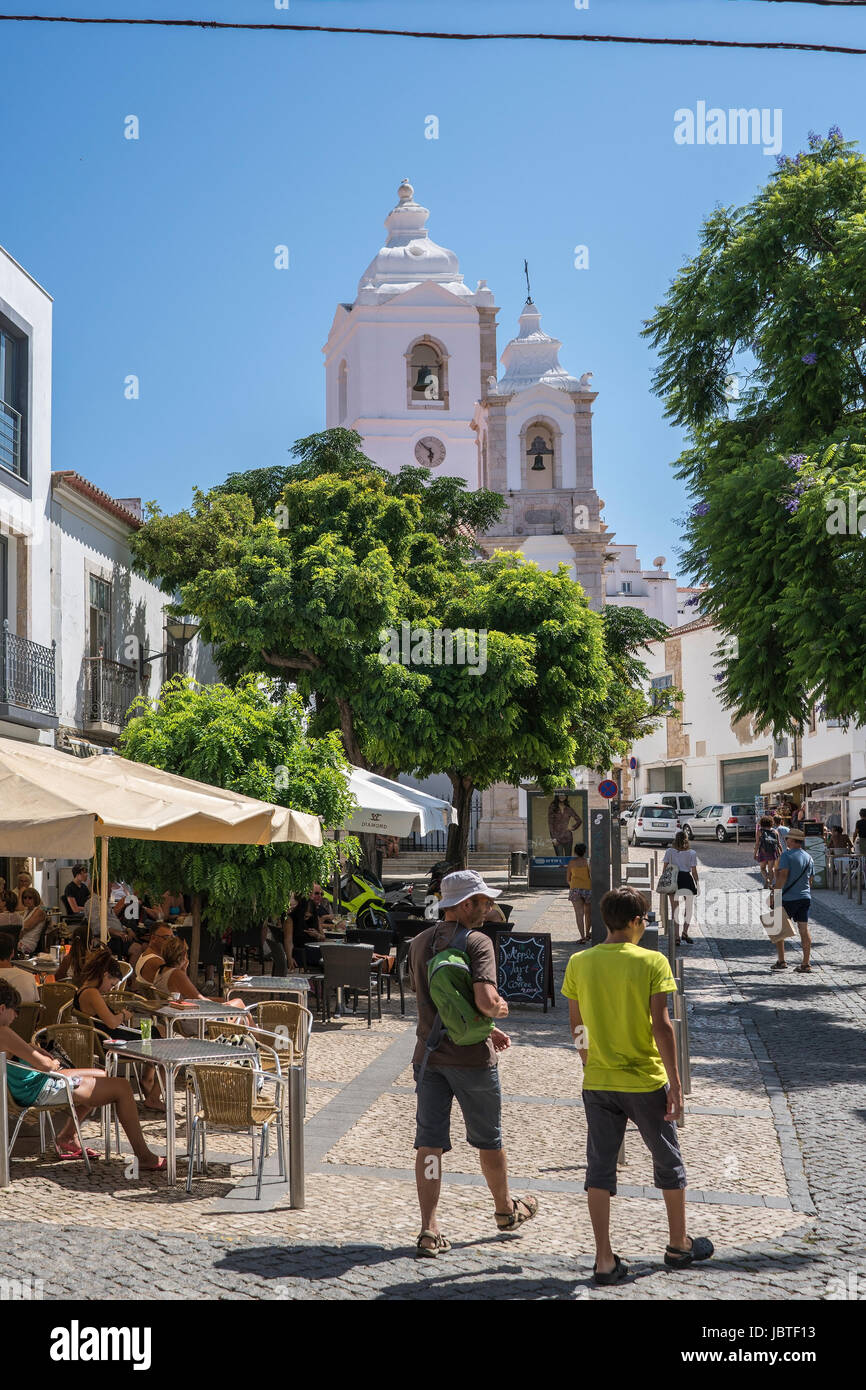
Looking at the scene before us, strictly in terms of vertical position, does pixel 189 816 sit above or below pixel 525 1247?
above

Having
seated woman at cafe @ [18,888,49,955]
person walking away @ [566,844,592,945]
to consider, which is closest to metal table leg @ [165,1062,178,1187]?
seated woman at cafe @ [18,888,49,955]

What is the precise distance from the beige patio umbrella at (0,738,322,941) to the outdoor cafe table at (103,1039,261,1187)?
3.58 ft

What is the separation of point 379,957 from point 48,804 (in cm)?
667

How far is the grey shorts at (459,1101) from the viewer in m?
5.86

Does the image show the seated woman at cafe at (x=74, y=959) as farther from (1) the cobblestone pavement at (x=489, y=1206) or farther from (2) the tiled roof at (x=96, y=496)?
(2) the tiled roof at (x=96, y=496)

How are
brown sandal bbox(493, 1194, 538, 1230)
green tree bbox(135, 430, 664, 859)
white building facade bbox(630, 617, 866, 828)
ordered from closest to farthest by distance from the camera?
brown sandal bbox(493, 1194, 538, 1230) < green tree bbox(135, 430, 664, 859) < white building facade bbox(630, 617, 866, 828)

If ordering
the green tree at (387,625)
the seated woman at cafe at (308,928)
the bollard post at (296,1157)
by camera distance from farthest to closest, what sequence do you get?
1. the green tree at (387,625)
2. the seated woman at cafe at (308,928)
3. the bollard post at (296,1157)

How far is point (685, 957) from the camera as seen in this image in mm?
18109

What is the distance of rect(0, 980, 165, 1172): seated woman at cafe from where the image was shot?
23.9 feet

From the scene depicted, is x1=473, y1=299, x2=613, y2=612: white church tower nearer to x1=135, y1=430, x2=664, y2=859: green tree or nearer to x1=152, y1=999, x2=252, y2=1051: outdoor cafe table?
x1=135, y1=430, x2=664, y2=859: green tree

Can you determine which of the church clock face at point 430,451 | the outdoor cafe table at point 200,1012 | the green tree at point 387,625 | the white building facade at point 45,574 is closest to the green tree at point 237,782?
the outdoor cafe table at point 200,1012

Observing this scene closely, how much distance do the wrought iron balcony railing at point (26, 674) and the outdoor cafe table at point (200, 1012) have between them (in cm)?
1089
